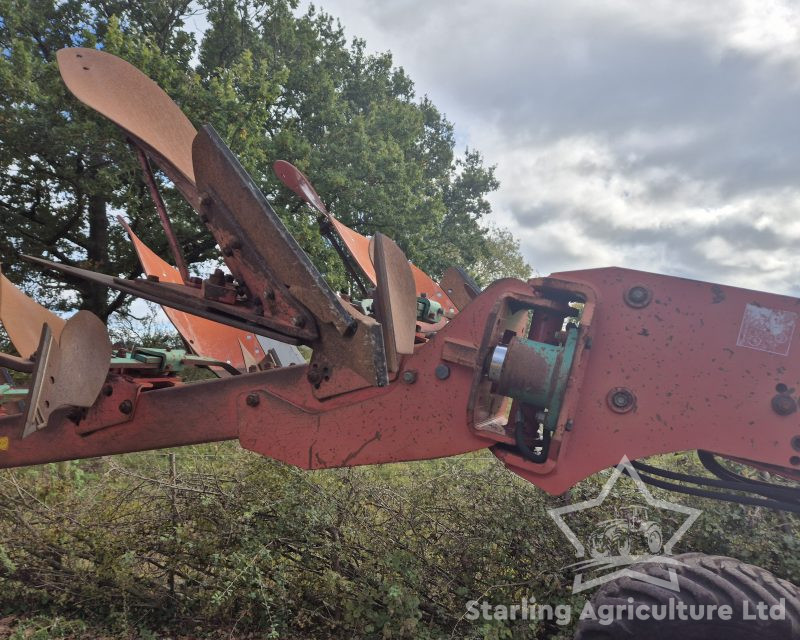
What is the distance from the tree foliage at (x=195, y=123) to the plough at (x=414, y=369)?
7679 millimetres

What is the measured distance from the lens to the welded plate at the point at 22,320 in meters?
3.02

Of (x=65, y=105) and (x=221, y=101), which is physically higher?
(x=221, y=101)

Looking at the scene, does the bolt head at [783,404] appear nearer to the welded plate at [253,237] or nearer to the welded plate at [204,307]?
the welded plate at [253,237]

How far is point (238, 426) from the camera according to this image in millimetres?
2262

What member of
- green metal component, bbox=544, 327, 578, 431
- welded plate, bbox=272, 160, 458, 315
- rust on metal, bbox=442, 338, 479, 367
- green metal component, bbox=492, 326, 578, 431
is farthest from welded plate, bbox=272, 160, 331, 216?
green metal component, bbox=544, 327, 578, 431

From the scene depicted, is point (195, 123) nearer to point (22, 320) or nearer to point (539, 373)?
point (22, 320)

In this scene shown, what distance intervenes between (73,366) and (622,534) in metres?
3.25

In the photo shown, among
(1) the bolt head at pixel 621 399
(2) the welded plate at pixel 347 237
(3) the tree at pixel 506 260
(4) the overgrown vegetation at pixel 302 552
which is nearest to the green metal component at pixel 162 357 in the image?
(2) the welded plate at pixel 347 237

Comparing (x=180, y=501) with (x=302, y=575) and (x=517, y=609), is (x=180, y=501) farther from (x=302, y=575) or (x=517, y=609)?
(x=517, y=609)

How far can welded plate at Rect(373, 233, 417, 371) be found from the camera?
79.8 inches

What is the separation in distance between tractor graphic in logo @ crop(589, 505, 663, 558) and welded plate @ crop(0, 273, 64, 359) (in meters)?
3.43

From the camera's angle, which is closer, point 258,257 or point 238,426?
point 258,257

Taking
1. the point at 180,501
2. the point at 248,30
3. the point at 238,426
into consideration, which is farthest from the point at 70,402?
the point at 248,30

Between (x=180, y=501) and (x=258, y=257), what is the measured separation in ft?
8.69
